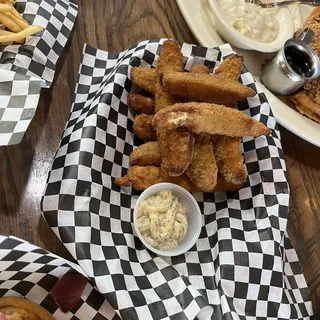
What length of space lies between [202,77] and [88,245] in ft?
2.71

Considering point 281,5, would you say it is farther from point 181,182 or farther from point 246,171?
point 181,182

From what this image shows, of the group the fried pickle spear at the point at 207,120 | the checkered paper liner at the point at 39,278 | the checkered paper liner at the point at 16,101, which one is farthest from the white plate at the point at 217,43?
the checkered paper liner at the point at 39,278

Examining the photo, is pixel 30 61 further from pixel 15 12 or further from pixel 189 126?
pixel 189 126

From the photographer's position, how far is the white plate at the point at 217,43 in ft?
7.55

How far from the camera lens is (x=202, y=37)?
92.2 inches

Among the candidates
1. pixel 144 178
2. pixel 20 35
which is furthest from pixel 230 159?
pixel 20 35

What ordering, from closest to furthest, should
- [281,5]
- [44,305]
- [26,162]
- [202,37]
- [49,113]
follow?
[44,305], [26,162], [49,113], [202,37], [281,5]

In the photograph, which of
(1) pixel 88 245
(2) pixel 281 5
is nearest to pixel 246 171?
(1) pixel 88 245

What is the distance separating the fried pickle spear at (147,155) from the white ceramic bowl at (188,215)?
12 centimetres

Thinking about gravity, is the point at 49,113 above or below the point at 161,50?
below

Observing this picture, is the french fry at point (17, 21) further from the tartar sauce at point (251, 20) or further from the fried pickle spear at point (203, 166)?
the tartar sauce at point (251, 20)

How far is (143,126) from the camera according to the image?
197cm

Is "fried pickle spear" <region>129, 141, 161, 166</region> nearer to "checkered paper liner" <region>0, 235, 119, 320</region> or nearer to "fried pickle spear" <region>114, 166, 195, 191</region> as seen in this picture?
"fried pickle spear" <region>114, 166, 195, 191</region>

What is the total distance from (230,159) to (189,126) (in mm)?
270
